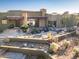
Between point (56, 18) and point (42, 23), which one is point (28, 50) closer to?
point (42, 23)

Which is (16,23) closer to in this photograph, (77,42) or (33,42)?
(33,42)

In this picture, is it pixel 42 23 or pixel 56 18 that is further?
pixel 42 23

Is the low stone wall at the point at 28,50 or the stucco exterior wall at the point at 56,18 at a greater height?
the stucco exterior wall at the point at 56,18

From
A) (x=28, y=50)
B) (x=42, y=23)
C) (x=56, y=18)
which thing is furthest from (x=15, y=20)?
(x=28, y=50)

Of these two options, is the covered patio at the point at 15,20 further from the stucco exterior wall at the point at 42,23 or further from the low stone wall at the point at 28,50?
the low stone wall at the point at 28,50

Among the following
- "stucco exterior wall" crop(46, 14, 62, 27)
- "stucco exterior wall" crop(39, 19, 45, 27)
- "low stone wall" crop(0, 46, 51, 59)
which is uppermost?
"stucco exterior wall" crop(46, 14, 62, 27)

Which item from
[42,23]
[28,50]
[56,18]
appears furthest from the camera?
[42,23]

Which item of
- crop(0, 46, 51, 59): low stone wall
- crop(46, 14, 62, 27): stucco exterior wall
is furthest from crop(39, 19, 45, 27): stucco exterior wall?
crop(0, 46, 51, 59): low stone wall

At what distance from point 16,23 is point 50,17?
8.97m

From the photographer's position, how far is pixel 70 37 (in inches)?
1037

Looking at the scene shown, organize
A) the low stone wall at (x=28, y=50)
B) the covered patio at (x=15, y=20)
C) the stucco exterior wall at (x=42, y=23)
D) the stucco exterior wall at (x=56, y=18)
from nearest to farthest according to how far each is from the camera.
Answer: the low stone wall at (x=28, y=50), the covered patio at (x=15, y=20), the stucco exterior wall at (x=56, y=18), the stucco exterior wall at (x=42, y=23)

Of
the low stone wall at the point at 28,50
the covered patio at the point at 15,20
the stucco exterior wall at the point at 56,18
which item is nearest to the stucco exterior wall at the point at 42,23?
the stucco exterior wall at the point at 56,18

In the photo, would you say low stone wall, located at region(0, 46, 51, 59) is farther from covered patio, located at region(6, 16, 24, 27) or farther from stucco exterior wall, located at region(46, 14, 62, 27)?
stucco exterior wall, located at region(46, 14, 62, 27)

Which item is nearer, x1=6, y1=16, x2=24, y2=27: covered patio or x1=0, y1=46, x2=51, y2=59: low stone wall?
x1=0, y1=46, x2=51, y2=59: low stone wall
